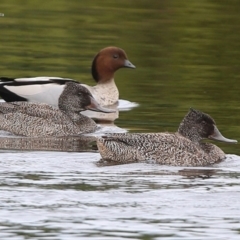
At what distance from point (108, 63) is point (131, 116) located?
2.90m

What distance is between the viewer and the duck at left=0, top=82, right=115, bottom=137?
15.6m

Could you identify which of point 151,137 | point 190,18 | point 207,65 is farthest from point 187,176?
point 190,18

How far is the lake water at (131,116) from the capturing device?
10.5 m

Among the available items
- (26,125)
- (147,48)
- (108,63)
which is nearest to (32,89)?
(108,63)

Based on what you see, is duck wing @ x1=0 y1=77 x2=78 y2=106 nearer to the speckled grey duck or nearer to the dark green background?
the dark green background

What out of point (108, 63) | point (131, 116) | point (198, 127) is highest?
point (108, 63)

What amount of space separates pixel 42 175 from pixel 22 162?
0.80 m

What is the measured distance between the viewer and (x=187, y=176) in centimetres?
1279

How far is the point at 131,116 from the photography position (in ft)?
56.9

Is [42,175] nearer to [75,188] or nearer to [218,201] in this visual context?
[75,188]

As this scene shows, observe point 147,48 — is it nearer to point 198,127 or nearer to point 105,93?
point 105,93

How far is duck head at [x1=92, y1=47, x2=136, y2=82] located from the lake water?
0.49 meters

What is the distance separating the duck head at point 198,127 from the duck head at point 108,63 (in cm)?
586

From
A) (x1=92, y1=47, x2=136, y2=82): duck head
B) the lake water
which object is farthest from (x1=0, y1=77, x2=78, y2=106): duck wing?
(x1=92, y1=47, x2=136, y2=82): duck head
